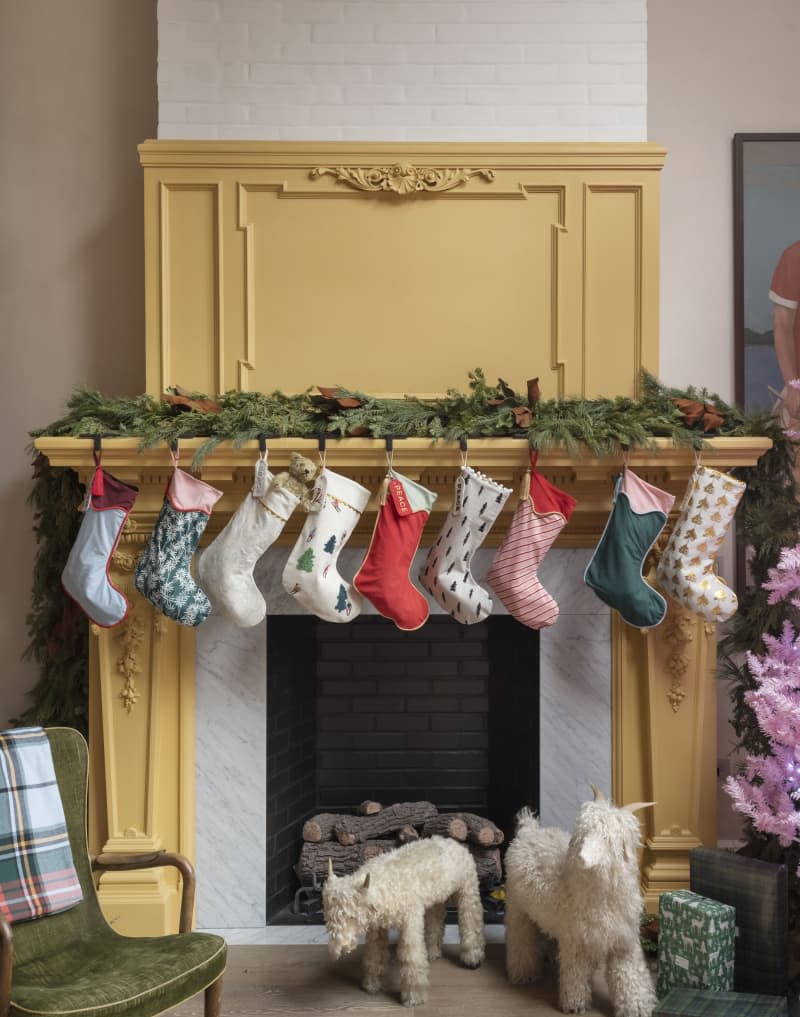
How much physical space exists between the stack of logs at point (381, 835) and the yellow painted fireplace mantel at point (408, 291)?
0.47 metres

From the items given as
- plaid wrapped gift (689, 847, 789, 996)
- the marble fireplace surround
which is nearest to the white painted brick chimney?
the marble fireplace surround

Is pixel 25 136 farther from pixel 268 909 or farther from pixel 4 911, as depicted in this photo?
pixel 268 909

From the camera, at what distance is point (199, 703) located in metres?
3.08

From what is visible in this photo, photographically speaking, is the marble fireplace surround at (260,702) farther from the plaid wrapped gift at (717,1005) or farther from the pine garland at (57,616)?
the plaid wrapped gift at (717,1005)

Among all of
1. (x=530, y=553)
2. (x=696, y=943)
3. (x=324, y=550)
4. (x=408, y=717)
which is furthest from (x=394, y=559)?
(x=696, y=943)

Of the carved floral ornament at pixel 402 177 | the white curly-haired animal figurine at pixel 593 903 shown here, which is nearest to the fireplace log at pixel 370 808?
the white curly-haired animal figurine at pixel 593 903

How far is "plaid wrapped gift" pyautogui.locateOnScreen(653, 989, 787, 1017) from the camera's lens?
89.7 inches

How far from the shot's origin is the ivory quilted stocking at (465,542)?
9.13 ft

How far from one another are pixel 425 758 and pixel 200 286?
6.38 ft

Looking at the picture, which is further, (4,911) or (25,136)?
(25,136)

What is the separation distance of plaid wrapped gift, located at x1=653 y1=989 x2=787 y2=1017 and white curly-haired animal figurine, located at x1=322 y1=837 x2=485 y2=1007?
2.18 ft

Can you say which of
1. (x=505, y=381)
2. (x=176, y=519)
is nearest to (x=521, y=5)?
(x=505, y=381)

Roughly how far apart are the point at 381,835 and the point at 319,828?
0.23 m

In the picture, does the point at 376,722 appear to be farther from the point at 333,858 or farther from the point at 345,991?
the point at 345,991
